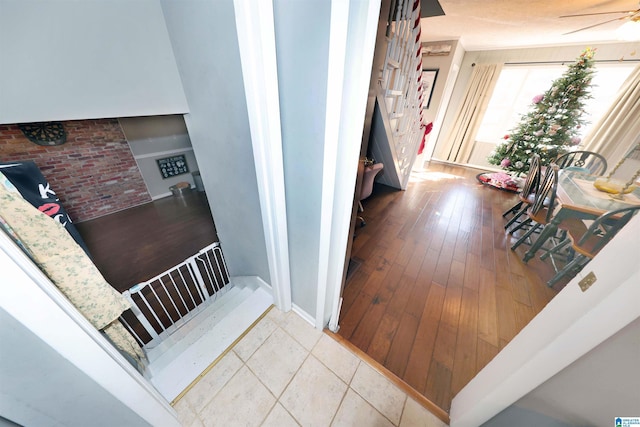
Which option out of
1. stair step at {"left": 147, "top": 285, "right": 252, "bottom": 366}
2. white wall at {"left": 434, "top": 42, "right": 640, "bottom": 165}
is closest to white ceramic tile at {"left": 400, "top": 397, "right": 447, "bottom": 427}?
stair step at {"left": 147, "top": 285, "right": 252, "bottom": 366}

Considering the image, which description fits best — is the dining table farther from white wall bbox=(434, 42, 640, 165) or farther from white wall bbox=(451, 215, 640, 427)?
white wall bbox=(434, 42, 640, 165)

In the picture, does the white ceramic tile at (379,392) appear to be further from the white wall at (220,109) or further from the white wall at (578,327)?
the white wall at (220,109)

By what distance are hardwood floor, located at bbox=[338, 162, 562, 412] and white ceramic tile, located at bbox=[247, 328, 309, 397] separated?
35 cm

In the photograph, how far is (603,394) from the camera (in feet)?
1.70

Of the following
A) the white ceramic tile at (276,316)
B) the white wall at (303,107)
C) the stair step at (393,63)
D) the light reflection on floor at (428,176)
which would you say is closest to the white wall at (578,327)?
the white wall at (303,107)

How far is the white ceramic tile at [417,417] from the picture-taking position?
0.99 metres

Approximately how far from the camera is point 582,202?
1.64 metres

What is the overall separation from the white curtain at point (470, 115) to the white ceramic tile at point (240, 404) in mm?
5847

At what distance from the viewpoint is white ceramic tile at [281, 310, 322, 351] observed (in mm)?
1320

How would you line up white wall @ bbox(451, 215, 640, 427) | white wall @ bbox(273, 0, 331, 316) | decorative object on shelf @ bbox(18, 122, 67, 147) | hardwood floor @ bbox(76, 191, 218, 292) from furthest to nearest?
decorative object on shelf @ bbox(18, 122, 67, 147) → hardwood floor @ bbox(76, 191, 218, 292) → white wall @ bbox(273, 0, 331, 316) → white wall @ bbox(451, 215, 640, 427)

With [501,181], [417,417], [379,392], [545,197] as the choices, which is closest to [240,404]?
[379,392]

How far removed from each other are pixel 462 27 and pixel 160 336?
17.8ft

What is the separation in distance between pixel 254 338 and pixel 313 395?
50cm

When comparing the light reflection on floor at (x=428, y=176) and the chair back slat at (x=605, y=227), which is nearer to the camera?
the chair back slat at (x=605, y=227)
